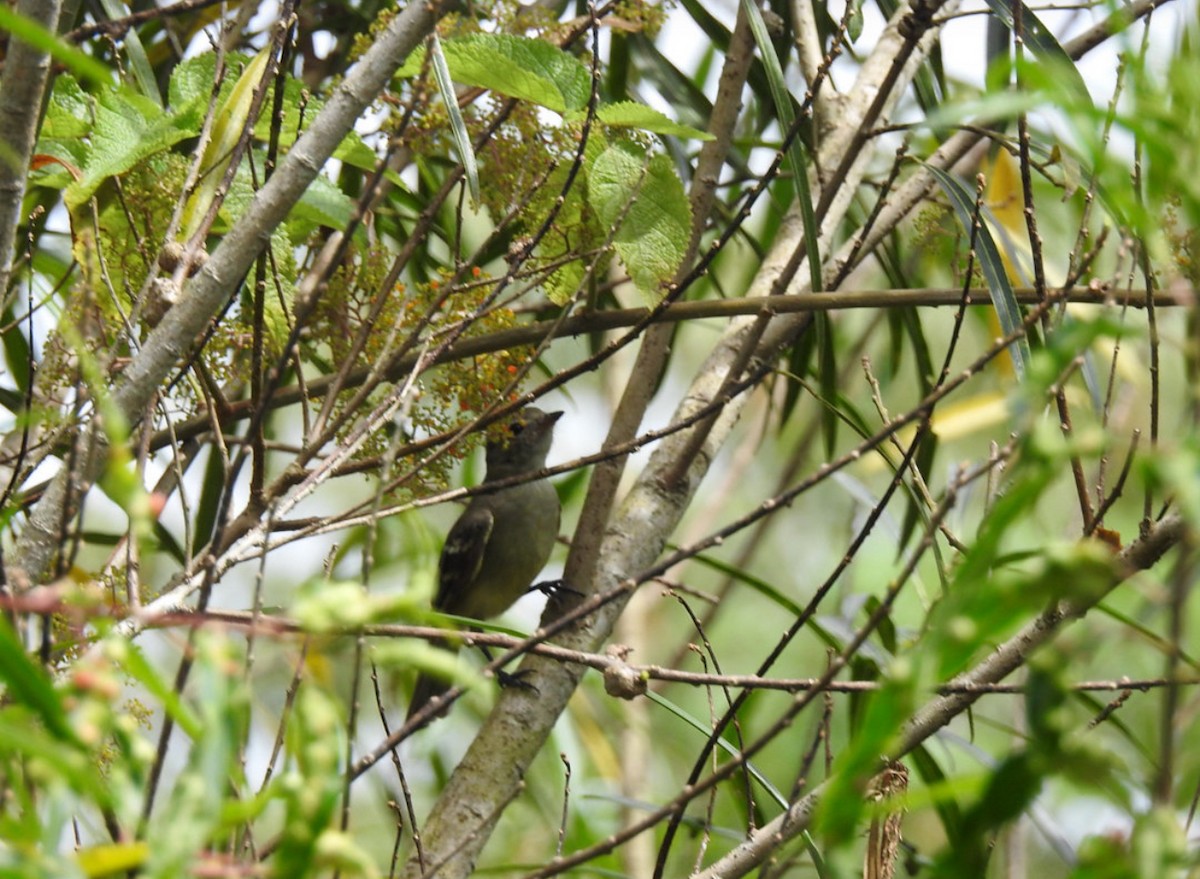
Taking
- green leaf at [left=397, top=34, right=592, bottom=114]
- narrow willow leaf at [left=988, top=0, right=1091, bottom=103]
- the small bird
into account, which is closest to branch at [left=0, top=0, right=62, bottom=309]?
green leaf at [left=397, top=34, right=592, bottom=114]

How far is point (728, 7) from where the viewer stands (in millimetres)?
4195

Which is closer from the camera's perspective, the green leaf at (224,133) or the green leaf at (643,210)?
the green leaf at (224,133)

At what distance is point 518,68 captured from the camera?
218cm

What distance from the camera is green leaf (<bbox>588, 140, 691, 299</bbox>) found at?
2.17m

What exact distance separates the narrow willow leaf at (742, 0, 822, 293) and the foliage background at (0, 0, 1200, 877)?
1 cm

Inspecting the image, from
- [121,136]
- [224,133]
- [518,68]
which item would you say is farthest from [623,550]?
[121,136]

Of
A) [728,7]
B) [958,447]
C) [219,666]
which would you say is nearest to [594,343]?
[728,7]

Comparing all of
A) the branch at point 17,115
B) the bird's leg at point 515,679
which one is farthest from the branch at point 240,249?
the bird's leg at point 515,679

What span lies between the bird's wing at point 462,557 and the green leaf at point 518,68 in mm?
2500

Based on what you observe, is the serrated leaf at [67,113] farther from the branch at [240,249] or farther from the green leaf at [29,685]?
the green leaf at [29,685]

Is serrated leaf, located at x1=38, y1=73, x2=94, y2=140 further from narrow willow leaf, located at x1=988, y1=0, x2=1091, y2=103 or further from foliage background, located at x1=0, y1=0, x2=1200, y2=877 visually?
narrow willow leaf, located at x1=988, y1=0, x2=1091, y2=103

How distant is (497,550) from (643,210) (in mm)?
2569

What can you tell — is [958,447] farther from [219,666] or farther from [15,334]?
[219,666]

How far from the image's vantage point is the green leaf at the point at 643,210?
2166 mm
